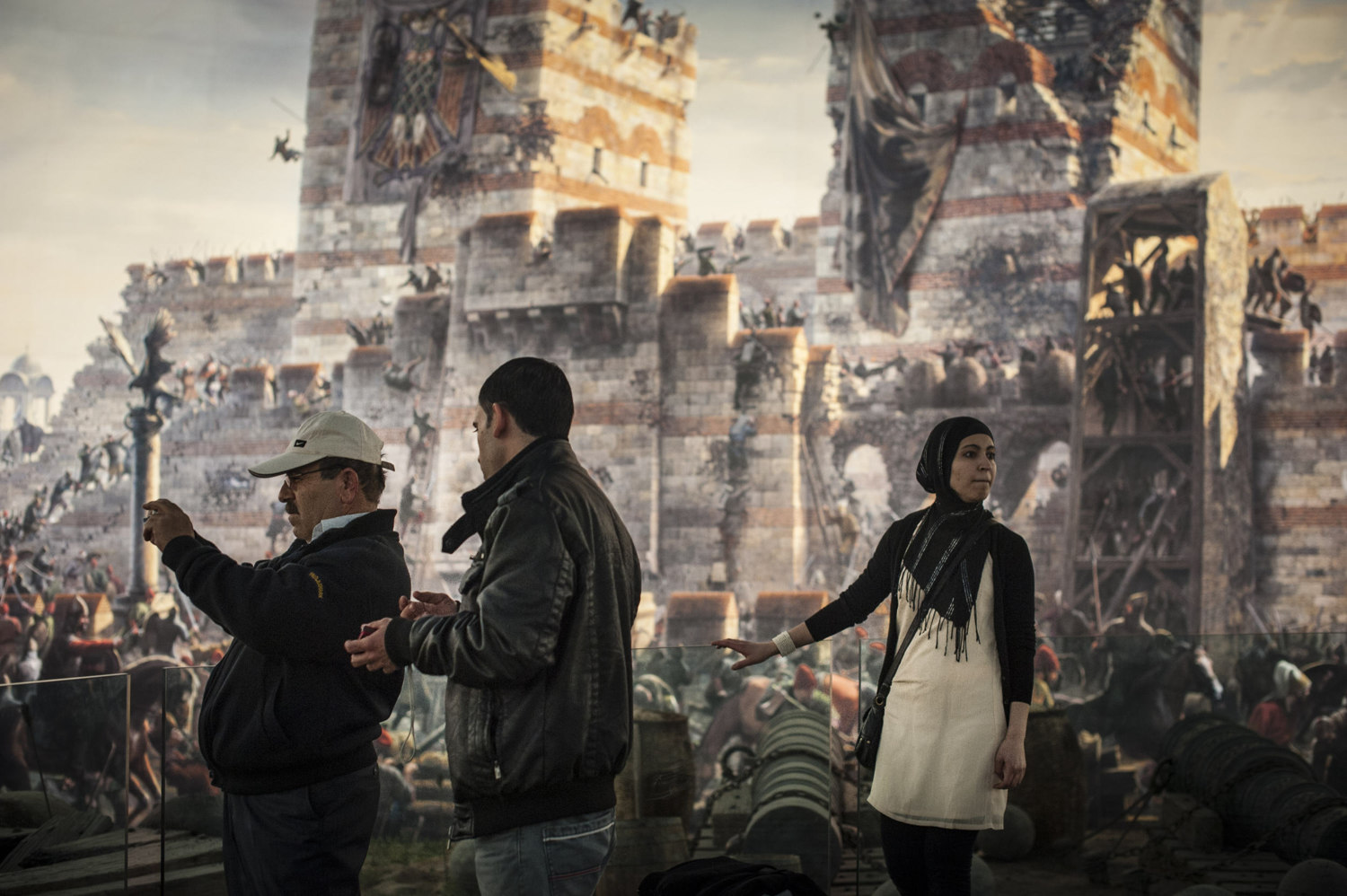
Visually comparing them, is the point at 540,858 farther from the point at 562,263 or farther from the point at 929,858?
the point at 562,263

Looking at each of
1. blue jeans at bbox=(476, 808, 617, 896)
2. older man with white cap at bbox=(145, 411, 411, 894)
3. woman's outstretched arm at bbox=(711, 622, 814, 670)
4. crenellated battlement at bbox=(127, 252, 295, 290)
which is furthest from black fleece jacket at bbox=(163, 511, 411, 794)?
crenellated battlement at bbox=(127, 252, 295, 290)

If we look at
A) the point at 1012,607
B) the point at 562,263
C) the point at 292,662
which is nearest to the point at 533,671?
the point at 292,662

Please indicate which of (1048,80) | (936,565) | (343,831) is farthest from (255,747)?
(1048,80)

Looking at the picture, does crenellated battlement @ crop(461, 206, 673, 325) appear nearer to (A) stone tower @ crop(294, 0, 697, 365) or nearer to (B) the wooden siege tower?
(A) stone tower @ crop(294, 0, 697, 365)

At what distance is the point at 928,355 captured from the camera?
11414 millimetres

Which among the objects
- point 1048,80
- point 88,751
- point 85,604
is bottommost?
point 85,604

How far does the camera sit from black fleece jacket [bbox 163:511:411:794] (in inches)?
89.4

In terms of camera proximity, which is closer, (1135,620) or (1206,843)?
(1206,843)

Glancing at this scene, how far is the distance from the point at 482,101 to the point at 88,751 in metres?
10.5

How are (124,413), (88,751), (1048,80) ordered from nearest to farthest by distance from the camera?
(88,751), (1048,80), (124,413)

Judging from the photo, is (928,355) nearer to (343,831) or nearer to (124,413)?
(124,413)

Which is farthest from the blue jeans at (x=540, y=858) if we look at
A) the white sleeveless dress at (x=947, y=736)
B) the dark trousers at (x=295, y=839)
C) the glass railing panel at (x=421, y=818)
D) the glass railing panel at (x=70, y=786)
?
the glass railing panel at (x=70, y=786)

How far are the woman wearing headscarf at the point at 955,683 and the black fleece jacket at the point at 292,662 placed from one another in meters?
1.04

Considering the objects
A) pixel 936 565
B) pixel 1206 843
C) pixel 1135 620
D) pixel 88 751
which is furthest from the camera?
pixel 1135 620
